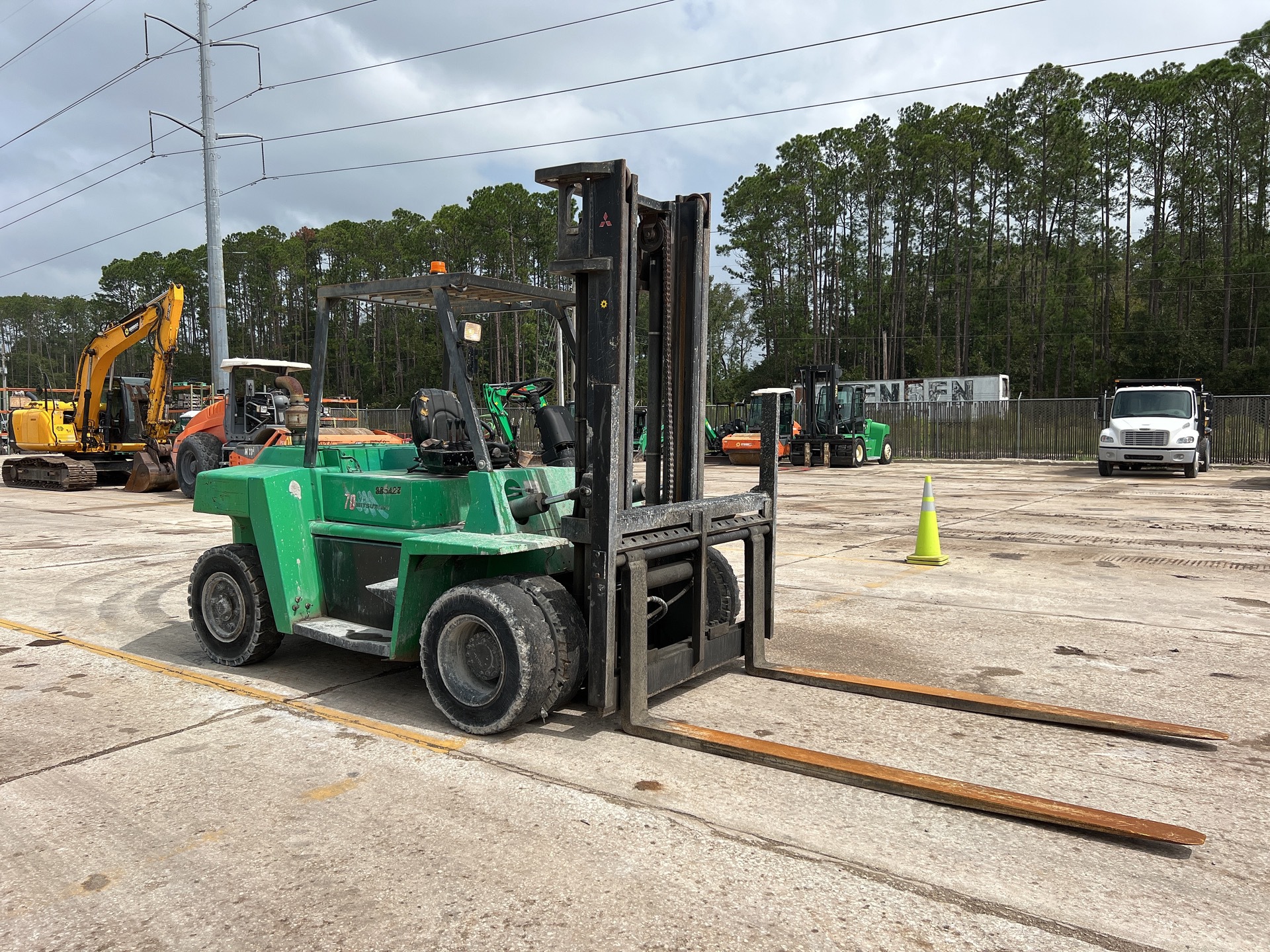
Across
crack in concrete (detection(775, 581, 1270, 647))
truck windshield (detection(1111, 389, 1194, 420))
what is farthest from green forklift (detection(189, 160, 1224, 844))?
truck windshield (detection(1111, 389, 1194, 420))

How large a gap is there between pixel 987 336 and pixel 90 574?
5565 cm

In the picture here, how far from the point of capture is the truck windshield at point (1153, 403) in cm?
2355

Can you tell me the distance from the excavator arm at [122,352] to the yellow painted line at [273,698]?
620 inches

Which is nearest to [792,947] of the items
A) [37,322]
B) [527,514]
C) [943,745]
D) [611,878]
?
[611,878]

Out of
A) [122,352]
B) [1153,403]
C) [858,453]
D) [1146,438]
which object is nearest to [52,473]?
[122,352]

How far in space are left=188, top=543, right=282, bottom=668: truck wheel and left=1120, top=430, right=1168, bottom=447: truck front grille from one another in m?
23.2

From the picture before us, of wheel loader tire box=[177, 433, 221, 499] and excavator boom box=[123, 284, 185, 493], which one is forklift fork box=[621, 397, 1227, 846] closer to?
wheel loader tire box=[177, 433, 221, 499]

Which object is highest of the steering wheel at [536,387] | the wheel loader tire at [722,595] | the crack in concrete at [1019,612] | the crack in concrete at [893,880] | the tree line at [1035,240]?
the tree line at [1035,240]

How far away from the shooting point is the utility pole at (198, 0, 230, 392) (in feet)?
81.3

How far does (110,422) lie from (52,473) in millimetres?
1814

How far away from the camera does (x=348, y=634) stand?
17.5ft

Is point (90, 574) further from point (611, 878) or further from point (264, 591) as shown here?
point (611, 878)

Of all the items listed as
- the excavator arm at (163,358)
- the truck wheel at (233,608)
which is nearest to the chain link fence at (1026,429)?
the excavator arm at (163,358)

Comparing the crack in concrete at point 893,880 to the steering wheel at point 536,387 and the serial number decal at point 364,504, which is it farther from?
the steering wheel at point 536,387
